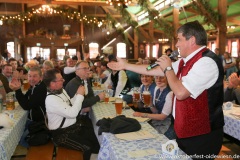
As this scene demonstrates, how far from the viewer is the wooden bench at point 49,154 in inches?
94.4

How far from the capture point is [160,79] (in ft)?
9.28

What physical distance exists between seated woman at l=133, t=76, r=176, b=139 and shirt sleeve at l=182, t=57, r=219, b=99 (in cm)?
116

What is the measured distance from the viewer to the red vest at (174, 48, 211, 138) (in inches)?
62.2

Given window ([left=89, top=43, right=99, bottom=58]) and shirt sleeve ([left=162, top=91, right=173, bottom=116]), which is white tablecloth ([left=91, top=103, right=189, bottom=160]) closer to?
shirt sleeve ([left=162, top=91, right=173, bottom=116])

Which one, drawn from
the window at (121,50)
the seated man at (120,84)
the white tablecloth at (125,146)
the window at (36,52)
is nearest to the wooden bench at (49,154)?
the white tablecloth at (125,146)

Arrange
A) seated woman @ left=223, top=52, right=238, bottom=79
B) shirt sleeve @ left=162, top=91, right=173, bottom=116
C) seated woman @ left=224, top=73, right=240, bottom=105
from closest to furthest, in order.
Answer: shirt sleeve @ left=162, top=91, right=173, bottom=116 < seated woman @ left=224, top=73, right=240, bottom=105 < seated woman @ left=223, top=52, right=238, bottom=79

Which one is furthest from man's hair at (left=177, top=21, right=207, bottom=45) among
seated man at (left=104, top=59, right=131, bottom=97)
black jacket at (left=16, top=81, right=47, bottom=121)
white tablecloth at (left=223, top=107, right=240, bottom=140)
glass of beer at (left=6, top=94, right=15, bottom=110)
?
seated man at (left=104, top=59, right=131, bottom=97)

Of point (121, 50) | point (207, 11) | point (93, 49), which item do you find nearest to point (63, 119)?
point (207, 11)

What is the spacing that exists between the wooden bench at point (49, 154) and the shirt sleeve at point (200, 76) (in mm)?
1391

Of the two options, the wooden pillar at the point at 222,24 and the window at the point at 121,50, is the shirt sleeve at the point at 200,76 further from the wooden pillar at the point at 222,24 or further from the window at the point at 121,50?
the window at the point at 121,50

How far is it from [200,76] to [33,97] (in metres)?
2.05

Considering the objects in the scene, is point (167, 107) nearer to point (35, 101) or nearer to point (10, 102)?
point (35, 101)

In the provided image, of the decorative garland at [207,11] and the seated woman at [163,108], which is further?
the decorative garland at [207,11]

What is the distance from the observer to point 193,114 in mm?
1591
